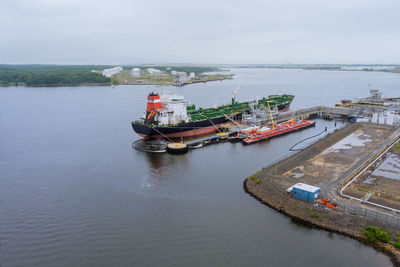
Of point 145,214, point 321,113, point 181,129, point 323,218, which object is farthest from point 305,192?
point 321,113

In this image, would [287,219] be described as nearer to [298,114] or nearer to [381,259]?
[381,259]

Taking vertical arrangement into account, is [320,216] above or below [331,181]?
below

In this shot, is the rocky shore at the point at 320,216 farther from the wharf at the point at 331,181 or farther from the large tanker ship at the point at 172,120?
the large tanker ship at the point at 172,120

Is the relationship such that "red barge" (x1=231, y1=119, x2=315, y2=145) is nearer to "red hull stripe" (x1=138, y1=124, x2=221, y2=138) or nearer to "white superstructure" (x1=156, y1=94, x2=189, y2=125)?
"red hull stripe" (x1=138, y1=124, x2=221, y2=138)

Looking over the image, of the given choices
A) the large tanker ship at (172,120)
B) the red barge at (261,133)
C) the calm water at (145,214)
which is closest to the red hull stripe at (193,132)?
the large tanker ship at (172,120)

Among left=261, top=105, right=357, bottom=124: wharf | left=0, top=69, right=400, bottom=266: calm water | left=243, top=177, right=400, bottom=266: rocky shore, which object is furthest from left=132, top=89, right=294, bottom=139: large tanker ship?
left=243, top=177, right=400, bottom=266: rocky shore

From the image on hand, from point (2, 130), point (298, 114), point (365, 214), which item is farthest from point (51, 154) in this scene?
point (298, 114)

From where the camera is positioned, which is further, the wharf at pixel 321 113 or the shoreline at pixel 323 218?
the wharf at pixel 321 113

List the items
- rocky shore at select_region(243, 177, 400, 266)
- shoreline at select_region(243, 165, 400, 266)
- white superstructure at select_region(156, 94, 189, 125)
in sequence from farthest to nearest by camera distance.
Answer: white superstructure at select_region(156, 94, 189, 125) → rocky shore at select_region(243, 177, 400, 266) → shoreline at select_region(243, 165, 400, 266)

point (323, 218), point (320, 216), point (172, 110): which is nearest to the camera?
point (323, 218)

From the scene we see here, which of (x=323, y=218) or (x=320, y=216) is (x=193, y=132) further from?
(x=323, y=218)

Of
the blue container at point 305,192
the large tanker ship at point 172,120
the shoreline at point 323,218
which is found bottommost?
the shoreline at point 323,218
